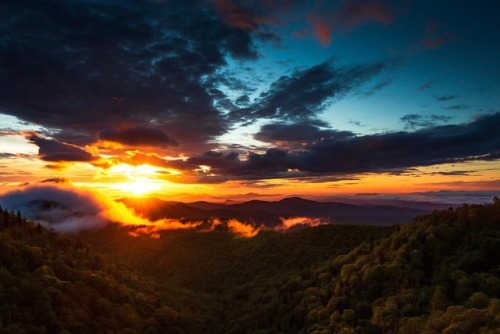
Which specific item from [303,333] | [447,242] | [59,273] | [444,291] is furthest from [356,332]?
[59,273]

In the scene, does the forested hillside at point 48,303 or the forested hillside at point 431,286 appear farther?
the forested hillside at point 48,303

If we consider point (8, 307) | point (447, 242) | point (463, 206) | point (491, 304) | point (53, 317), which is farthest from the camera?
point (463, 206)

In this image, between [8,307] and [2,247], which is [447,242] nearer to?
[8,307]

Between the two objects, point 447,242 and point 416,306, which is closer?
point 416,306

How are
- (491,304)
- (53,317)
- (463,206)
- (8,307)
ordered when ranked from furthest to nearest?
1. (463,206)
2. (53,317)
3. (8,307)
4. (491,304)

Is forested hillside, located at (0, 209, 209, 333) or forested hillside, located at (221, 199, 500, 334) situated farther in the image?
forested hillside, located at (0, 209, 209, 333)

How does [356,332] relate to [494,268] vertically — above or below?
below

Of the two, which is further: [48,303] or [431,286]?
[431,286]

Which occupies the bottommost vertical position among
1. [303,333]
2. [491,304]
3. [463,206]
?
[303,333]

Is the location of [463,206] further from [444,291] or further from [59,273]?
[59,273]

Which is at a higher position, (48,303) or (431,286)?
(431,286)
